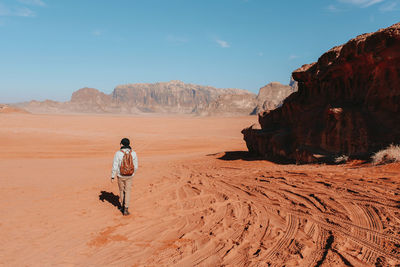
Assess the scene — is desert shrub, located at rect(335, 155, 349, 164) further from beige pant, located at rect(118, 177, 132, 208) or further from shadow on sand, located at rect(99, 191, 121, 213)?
shadow on sand, located at rect(99, 191, 121, 213)

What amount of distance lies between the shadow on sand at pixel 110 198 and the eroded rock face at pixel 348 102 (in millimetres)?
6902

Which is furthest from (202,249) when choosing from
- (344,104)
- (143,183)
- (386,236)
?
(344,104)

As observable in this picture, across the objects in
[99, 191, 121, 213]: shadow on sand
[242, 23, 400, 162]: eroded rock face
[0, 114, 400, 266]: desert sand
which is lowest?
[99, 191, 121, 213]: shadow on sand

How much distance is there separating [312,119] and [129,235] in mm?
8688

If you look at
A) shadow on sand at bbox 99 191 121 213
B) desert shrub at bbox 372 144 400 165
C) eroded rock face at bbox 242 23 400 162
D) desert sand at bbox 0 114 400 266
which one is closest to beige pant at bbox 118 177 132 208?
desert sand at bbox 0 114 400 266

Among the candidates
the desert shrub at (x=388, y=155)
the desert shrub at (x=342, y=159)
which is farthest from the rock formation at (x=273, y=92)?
the desert shrub at (x=388, y=155)

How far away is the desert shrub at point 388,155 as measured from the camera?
6734 mm

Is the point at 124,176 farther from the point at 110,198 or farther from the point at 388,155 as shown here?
the point at 388,155

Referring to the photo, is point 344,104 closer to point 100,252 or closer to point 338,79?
point 338,79

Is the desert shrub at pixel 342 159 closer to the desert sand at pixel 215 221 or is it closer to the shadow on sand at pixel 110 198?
the desert sand at pixel 215 221

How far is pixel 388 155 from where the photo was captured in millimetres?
6910

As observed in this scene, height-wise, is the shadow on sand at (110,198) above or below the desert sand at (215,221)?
below

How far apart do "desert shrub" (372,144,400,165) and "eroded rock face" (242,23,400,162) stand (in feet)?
2.43

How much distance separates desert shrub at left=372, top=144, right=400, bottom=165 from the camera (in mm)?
6734
